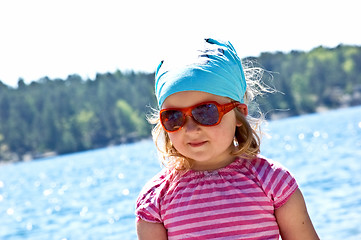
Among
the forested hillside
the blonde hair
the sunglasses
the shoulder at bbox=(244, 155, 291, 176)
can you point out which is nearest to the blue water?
the blonde hair

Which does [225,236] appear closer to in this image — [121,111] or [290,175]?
[290,175]

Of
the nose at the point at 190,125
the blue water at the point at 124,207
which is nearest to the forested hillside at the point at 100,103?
the blue water at the point at 124,207

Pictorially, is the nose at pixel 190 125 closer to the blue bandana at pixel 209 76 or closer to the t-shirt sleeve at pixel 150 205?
the blue bandana at pixel 209 76

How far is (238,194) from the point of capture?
2371 millimetres

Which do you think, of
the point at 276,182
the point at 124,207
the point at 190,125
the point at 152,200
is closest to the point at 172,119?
the point at 190,125

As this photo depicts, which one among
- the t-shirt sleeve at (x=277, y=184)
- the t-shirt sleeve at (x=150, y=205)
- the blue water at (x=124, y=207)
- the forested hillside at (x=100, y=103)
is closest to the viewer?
the t-shirt sleeve at (x=277, y=184)

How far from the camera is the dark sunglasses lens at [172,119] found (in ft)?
7.82

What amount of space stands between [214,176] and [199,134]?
191mm

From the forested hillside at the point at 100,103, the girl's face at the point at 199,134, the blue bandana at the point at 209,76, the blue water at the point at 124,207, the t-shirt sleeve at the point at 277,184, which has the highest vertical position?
the blue bandana at the point at 209,76

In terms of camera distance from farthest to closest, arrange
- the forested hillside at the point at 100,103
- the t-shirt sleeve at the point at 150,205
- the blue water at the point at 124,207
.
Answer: the forested hillside at the point at 100,103
the blue water at the point at 124,207
the t-shirt sleeve at the point at 150,205

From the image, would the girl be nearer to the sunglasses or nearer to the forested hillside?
the sunglasses

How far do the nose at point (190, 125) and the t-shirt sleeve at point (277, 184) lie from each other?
0.31 metres

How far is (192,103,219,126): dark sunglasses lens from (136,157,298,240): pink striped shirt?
233 millimetres

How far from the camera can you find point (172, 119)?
94.3 inches
